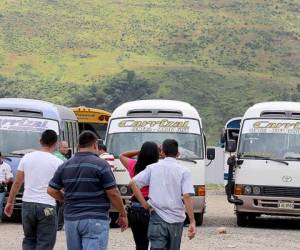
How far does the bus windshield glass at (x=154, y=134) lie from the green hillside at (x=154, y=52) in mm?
51682

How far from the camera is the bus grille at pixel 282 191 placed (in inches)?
706

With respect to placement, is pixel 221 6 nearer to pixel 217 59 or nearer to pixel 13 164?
pixel 217 59

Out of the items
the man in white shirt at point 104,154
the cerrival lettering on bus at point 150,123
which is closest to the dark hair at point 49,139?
the man in white shirt at point 104,154

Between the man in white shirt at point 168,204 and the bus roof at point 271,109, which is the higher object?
the man in white shirt at point 168,204

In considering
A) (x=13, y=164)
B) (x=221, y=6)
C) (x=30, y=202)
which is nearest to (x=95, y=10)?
(x=221, y=6)

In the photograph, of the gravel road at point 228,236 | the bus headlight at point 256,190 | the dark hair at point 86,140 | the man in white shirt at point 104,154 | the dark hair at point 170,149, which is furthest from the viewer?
the bus headlight at point 256,190

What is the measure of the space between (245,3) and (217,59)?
24.4 m

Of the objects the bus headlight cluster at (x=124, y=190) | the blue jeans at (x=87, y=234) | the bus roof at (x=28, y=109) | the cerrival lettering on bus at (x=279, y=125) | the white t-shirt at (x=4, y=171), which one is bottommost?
the bus headlight cluster at (x=124, y=190)

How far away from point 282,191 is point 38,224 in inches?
337

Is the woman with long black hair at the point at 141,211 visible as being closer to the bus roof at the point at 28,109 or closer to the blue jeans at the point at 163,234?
the blue jeans at the point at 163,234

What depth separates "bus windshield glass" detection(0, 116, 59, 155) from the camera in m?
19.4

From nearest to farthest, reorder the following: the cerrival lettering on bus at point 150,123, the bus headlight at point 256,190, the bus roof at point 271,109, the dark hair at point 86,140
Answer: the dark hair at point 86,140 → the bus headlight at point 256,190 → the cerrival lettering on bus at point 150,123 → the bus roof at point 271,109

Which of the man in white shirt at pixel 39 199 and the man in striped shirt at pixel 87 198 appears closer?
the man in striped shirt at pixel 87 198

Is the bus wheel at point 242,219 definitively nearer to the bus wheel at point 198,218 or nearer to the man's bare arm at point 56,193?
the bus wheel at point 198,218
